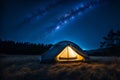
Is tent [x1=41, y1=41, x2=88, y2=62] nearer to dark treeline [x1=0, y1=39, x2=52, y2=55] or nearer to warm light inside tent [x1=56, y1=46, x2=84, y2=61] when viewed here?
warm light inside tent [x1=56, y1=46, x2=84, y2=61]

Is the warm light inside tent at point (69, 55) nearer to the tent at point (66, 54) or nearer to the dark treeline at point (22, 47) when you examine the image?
the tent at point (66, 54)

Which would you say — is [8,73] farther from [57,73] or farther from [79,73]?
[79,73]

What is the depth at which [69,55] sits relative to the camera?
14852mm

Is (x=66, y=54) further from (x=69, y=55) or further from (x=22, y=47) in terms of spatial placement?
(x=22, y=47)

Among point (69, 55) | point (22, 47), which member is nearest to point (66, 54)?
point (69, 55)

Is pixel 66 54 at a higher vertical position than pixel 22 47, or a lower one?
lower

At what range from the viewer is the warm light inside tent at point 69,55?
576 inches

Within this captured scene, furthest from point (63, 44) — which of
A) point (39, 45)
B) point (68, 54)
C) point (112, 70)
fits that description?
point (39, 45)

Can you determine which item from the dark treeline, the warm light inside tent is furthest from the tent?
the dark treeline

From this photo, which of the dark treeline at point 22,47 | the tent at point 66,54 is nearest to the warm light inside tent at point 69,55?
the tent at point 66,54

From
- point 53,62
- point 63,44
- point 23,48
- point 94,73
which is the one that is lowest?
point 94,73

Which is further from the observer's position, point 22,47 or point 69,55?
point 22,47

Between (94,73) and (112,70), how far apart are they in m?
1.08

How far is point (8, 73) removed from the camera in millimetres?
9969
